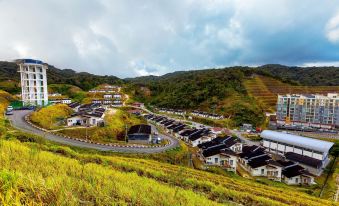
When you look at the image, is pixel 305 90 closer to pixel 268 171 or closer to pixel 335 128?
pixel 335 128

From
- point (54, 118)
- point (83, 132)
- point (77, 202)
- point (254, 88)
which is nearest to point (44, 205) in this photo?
point (77, 202)

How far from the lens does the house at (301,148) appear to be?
30.1 metres

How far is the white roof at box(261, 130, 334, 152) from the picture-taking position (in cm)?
3154

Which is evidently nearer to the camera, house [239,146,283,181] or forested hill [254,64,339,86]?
house [239,146,283,181]

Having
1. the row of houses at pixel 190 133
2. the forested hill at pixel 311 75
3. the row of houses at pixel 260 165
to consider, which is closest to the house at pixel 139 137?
the row of houses at pixel 260 165

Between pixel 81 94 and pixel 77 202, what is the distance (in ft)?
290

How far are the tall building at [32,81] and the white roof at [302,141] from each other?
50365 millimetres

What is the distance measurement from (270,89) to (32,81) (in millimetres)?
82867

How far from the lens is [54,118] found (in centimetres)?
3294

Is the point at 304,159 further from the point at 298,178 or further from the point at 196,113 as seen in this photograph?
the point at 196,113

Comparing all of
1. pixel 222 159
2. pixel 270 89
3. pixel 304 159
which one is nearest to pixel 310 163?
A: pixel 304 159

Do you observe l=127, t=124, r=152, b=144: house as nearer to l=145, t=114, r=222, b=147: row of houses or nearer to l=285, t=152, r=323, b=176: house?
l=145, t=114, r=222, b=147: row of houses

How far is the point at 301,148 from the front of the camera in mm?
34406

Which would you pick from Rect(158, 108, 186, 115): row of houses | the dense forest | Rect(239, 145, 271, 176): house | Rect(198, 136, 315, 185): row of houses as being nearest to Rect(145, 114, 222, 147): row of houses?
Rect(198, 136, 315, 185): row of houses
